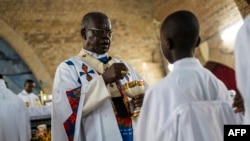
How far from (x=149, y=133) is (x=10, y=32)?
31.4 ft

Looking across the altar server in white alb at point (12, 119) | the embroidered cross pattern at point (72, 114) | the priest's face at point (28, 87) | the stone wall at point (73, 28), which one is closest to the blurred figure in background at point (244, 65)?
the embroidered cross pattern at point (72, 114)

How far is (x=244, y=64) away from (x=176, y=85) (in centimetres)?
39

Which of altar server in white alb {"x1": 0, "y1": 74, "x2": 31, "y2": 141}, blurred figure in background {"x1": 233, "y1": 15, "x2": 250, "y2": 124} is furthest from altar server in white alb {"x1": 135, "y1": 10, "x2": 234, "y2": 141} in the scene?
altar server in white alb {"x1": 0, "y1": 74, "x2": 31, "y2": 141}

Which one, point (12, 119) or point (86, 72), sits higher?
point (86, 72)

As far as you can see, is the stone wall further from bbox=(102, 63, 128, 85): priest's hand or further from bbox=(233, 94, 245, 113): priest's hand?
bbox=(233, 94, 245, 113): priest's hand

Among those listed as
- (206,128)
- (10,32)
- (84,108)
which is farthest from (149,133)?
(10,32)

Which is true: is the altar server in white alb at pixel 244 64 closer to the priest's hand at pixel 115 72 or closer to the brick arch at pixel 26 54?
the priest's hand at pixel 115 72

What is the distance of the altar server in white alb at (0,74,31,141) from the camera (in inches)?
234

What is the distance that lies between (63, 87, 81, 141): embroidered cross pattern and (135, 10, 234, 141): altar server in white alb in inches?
44.3

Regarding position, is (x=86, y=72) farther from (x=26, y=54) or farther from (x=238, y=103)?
(x=26, y=54)

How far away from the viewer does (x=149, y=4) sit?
13.5 meters

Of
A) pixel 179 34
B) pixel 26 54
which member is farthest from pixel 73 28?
pixel 179 34

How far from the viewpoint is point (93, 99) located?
3398mm

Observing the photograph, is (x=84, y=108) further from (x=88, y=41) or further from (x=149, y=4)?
(x=149, y=4)
